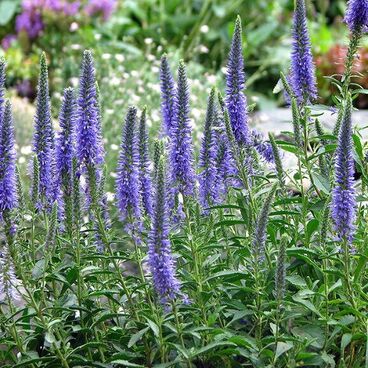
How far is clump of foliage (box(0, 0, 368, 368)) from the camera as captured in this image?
10.7 ft

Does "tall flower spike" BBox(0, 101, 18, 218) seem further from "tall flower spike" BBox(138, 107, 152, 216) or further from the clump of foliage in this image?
"tall flower spike" BBox(138, 107, 152, 216)

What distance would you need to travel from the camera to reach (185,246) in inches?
138

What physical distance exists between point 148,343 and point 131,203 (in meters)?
0.58

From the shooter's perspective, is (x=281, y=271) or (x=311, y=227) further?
(x=311, y=227)

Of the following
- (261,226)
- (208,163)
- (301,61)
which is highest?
(301,61)

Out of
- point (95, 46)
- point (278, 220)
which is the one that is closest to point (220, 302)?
point (278, 220)

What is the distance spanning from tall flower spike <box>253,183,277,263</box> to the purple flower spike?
1194 mm

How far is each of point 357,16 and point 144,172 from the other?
1.19m

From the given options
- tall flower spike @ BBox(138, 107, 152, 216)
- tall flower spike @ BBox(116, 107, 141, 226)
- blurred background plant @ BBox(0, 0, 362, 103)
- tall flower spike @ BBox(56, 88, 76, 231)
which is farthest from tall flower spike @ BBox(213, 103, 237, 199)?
blurred background plant @ BBox(0, 0, 362, 103)

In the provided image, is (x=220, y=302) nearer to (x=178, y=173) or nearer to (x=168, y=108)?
(x=178, y=173)

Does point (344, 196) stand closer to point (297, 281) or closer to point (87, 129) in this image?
point (297, 281)

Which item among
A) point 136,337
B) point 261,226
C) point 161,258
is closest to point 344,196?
point 261,226

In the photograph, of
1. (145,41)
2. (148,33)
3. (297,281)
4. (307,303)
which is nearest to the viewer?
(307,303)

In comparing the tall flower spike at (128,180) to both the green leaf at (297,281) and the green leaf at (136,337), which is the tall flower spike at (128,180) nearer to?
the green leaf at (136,337)
